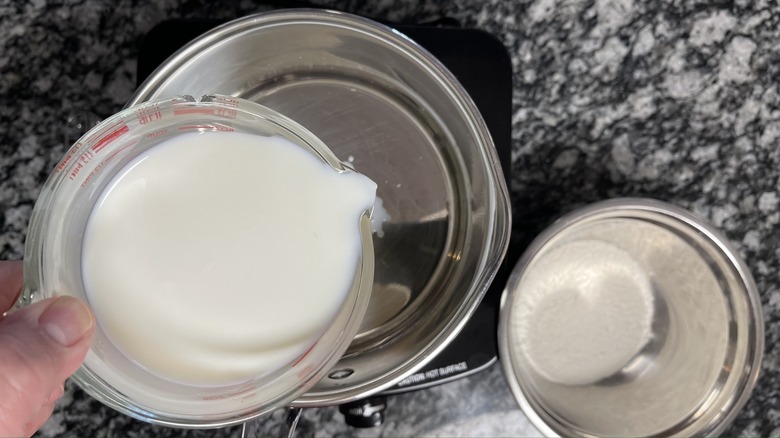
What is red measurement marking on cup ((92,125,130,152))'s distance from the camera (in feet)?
1.66

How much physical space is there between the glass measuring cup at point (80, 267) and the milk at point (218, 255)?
0.04 feet

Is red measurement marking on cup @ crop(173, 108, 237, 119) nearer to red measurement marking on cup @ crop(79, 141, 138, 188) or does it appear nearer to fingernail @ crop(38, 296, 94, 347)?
red measurement marking on cup @ crop(79, 141, 138, 188)

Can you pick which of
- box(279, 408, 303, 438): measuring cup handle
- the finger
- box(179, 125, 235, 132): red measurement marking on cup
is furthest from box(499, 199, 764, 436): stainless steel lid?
the finger

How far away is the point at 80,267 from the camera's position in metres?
0.51

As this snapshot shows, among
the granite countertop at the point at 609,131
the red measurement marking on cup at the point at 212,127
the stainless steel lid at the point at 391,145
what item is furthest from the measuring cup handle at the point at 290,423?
the red measurement marking on cup at the point at 212,127

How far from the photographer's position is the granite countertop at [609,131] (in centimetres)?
74

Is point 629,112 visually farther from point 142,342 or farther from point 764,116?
point 142,342

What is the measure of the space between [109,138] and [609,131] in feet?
1.80

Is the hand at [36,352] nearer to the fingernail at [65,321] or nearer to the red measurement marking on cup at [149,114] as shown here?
the fingernail at [65,321]

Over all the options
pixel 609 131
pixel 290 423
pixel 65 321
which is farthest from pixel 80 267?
pixel 609 131

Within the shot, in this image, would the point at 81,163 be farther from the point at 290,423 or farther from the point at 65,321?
the point at 290,423

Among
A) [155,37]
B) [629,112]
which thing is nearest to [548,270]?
[629,112]

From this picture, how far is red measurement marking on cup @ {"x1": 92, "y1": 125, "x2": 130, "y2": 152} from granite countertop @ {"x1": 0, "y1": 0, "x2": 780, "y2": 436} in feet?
0.75

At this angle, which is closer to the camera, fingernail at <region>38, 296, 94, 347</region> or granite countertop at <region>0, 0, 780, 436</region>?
fingernail at <region>38, 296, 94, 347</region>
